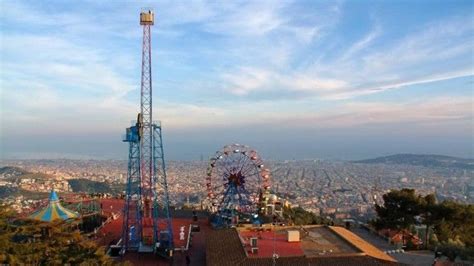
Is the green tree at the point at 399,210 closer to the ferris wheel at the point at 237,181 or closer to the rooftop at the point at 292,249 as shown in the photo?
the rooftop at the point at 292,249

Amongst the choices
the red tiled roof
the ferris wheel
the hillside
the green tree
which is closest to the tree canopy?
the green tree

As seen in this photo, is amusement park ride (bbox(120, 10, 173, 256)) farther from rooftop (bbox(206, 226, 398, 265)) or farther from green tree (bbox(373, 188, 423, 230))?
green tree (bbox(373, 188, 423, 230))

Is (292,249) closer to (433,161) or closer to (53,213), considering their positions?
(53,213)

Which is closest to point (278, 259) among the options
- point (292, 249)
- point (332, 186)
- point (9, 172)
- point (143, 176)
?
point (292, 249)

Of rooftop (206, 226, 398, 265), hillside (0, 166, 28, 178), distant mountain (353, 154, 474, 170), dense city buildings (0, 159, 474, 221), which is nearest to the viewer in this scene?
rooftop (206, 226, 398, 265)

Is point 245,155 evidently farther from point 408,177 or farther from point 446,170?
point 446,170

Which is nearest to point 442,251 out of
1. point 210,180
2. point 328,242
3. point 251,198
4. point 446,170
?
point 328,242

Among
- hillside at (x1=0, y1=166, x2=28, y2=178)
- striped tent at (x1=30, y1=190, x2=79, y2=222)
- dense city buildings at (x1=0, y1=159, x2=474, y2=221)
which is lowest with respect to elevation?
dense city buildings at (x1=0, y1=159, x2=474, y2=221)

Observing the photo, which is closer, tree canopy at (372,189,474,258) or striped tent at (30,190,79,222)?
tree canopy at (372,189,474,258)

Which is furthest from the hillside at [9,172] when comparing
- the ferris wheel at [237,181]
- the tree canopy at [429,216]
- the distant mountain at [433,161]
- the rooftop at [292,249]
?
the distant mountain at [433,161]
